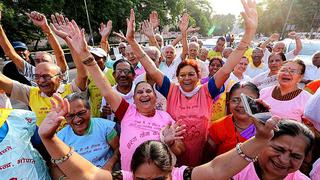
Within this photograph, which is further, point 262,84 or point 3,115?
point 262,84

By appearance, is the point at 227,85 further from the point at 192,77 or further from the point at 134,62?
the point at 134,62

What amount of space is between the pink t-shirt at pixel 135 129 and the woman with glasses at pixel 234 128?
16.4 inches

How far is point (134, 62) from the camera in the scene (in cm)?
457

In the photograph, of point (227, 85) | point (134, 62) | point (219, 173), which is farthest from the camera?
point (134, 62)

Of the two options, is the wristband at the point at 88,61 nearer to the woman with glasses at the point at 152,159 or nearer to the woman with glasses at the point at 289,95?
the woman with glasses at the point at 152,159

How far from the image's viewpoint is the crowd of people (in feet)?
5.62

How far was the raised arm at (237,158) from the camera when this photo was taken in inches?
61.4

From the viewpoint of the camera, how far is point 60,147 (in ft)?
5.38

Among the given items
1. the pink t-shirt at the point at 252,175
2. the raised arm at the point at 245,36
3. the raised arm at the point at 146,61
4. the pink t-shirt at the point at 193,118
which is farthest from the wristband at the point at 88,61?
the pink t-shirt at the point at 252,175

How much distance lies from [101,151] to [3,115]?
0.87 m

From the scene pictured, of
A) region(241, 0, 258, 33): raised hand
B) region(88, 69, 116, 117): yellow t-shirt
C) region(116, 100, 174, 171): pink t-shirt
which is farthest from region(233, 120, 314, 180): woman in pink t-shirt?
region(88, 69, 116, 117): yellow t-shirt

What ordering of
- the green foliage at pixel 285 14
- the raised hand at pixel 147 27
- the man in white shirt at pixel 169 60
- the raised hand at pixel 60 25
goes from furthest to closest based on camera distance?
the green foliage at pixel 285 14, the man in white shirt at pixel 169 60, the raised hand at pixel 147 27, the raised hand at pixel 60 25

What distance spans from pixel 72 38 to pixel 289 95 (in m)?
2.23

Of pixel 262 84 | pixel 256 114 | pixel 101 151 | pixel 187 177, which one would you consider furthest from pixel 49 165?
pixel 262 84
